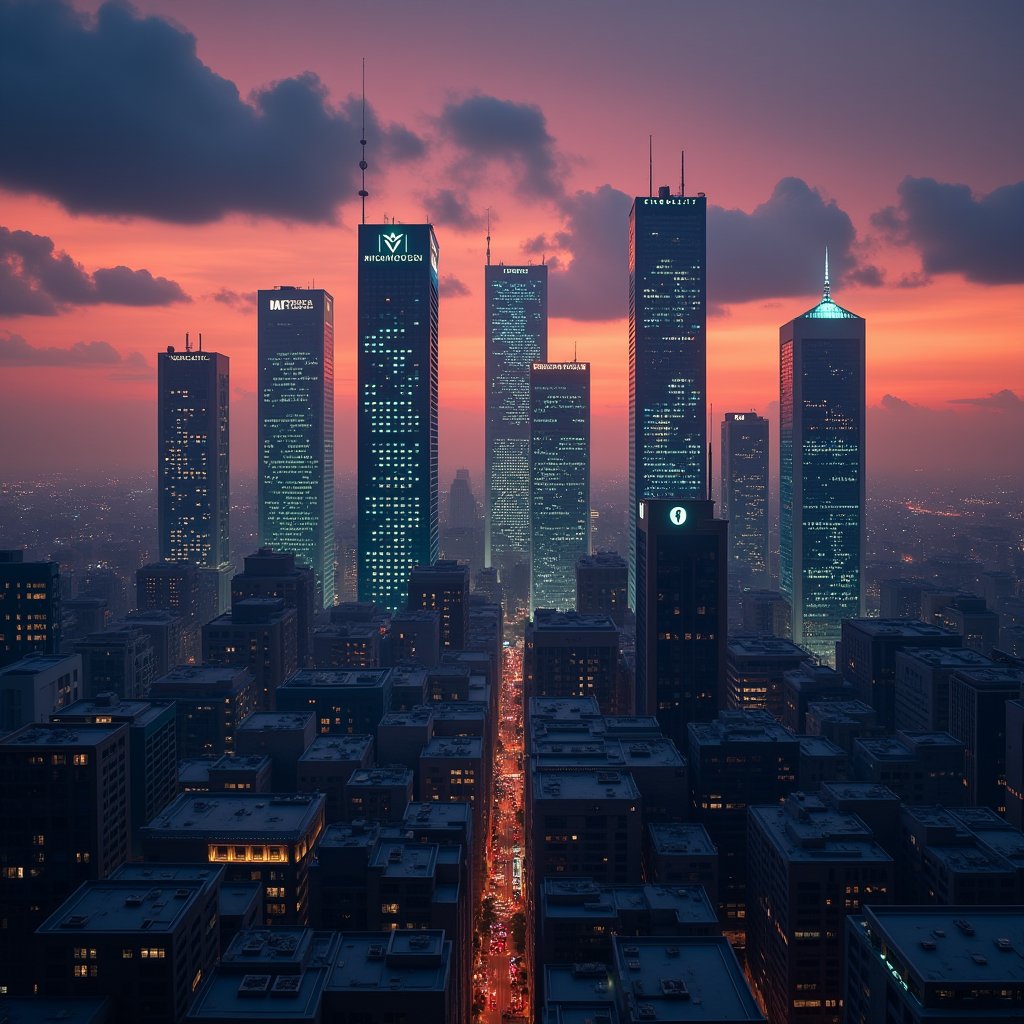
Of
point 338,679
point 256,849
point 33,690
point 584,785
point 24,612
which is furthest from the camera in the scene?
point 338,679

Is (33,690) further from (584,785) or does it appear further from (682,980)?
(682,980)

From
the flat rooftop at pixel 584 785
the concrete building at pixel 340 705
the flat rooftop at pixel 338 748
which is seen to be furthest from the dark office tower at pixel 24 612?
the flat rooftop at pixel 584 785

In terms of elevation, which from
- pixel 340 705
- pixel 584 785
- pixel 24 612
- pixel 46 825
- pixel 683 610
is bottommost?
pixel 584 785

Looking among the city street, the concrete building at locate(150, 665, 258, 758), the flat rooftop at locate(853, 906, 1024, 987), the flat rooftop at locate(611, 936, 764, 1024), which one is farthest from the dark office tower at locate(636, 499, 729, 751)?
the flat rooftop at locate(611, 936, 764, 1024)

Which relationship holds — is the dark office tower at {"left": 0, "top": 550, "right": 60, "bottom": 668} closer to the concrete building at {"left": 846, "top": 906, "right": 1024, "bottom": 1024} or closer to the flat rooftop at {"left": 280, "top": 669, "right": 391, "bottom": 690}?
the flat rooftop at {"left": 280, "top": 669, "right": 391, "bottom": 690}

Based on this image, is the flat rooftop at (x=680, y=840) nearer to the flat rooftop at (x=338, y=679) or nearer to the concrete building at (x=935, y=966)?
the concrete building at (x=935, y=966)

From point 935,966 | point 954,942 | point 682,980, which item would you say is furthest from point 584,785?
point 935,966
